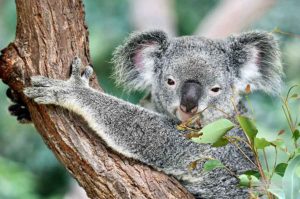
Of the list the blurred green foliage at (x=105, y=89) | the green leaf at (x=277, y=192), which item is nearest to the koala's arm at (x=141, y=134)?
the green leaf at (x=277, y=192)

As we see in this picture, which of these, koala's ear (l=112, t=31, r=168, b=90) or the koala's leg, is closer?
the koala's leg

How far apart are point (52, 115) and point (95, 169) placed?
1.32 feet

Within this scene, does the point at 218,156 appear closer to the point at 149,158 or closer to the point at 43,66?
the point at 149,158

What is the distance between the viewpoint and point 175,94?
164 inches

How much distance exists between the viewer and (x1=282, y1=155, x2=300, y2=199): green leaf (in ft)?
8.66

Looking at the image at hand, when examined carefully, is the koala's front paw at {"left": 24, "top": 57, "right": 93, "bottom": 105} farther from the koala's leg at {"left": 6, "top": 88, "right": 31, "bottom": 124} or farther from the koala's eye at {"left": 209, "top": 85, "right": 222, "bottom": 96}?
the koala's eye at {"left": 209, "top": 85, "right": 222, "bottom": 96}

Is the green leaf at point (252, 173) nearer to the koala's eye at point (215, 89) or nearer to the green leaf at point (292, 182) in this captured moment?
the green leaf at point (292, 182)

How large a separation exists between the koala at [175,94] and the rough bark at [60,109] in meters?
0.09

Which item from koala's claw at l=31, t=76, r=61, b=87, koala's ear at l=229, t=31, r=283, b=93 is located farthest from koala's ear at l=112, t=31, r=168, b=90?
koala's claw at l=31, t=76, r=61, b=87

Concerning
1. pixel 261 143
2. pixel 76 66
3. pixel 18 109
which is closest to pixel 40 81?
pixel 76 66

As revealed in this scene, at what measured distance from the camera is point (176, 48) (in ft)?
14.6

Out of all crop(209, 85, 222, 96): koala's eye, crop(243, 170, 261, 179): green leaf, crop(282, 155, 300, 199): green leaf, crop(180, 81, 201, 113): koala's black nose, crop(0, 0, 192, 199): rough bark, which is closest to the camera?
crop(282, 155, 300, 199): green leaf

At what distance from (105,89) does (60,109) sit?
5.72 metres

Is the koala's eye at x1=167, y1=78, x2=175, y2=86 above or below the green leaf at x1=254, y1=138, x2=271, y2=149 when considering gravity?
above
